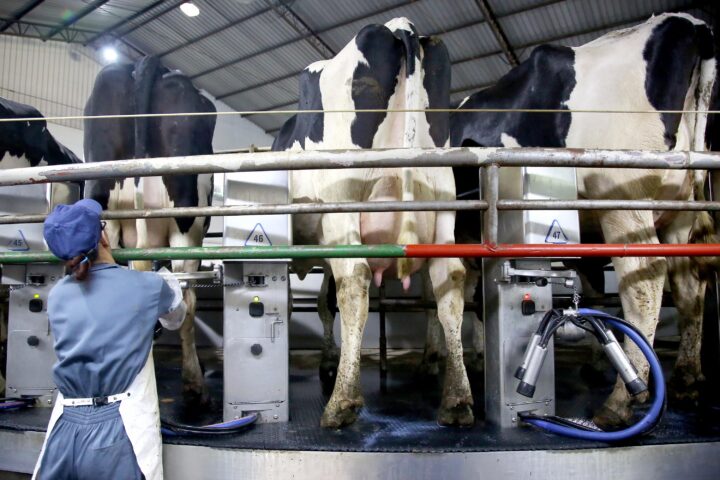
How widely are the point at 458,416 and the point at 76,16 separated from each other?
13.9 m

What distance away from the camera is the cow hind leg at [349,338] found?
2.54 m

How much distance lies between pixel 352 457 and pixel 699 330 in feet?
8.42

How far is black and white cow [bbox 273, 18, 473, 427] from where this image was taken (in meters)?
2.78

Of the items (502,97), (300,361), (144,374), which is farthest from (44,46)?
(144,374)

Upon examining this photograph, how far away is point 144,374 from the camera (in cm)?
186

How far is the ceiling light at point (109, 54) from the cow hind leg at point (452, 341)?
44.5ft

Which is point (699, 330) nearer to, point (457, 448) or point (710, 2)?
point (457, 448)

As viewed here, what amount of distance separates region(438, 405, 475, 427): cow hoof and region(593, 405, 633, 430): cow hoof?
63 cm

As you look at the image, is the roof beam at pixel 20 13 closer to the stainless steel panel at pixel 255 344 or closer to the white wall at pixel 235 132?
the white wall at pixel 235 132

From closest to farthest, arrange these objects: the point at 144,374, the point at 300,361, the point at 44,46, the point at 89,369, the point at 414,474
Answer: the point at 89,369 → the point at 144,374 → the point at 414,474 → the point at 300,361 → the point at 44,46

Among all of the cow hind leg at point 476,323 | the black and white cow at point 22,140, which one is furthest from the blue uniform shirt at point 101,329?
the cow hind leg at point 476,323

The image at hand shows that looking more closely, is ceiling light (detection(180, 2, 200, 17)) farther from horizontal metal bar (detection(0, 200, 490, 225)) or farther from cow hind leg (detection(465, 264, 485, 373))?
horizontal metal bar (detection(0, 200, 490, 225))

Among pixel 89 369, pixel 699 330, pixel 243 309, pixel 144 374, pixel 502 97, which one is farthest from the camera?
pixel 502 97

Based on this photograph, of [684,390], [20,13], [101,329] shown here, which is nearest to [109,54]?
[20,13]
